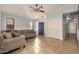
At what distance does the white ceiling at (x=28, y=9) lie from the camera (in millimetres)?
2379

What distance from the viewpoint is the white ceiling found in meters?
2.38

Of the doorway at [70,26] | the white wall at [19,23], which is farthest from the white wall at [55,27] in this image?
the white wall at [19,23]

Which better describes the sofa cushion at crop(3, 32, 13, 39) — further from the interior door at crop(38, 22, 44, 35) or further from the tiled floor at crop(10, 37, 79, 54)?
the interior door at crop(38, 22, 44, 35)

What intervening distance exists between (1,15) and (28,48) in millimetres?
990

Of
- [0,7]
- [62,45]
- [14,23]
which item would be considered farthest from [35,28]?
[0,7]

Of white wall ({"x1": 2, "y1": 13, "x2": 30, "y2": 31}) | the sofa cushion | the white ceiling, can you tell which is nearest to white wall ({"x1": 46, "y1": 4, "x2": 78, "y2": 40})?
the white ceiling

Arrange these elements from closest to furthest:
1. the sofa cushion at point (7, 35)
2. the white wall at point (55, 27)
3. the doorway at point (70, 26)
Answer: the sofa cushion at point (7, 35), the doorway at point (70, 26), the white wall at point (55, 27)

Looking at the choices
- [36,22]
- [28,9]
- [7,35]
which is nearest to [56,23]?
[36,22]

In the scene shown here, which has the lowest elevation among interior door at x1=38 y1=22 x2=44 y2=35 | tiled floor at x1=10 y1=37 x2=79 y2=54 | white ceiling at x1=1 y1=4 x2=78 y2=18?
tiled floor at x1=10 y1=37 x2=79 y2=54

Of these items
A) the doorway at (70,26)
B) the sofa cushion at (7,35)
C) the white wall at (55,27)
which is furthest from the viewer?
the white wall at (55,27)

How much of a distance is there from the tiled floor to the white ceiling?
2.21 ft

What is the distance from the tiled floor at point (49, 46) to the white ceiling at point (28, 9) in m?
0.67

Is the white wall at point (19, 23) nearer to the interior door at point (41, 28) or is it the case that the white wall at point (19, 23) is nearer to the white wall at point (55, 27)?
the interior door at point (41, 28)

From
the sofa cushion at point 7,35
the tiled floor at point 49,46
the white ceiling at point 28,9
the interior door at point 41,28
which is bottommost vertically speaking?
the tiled floor at point 49,46
